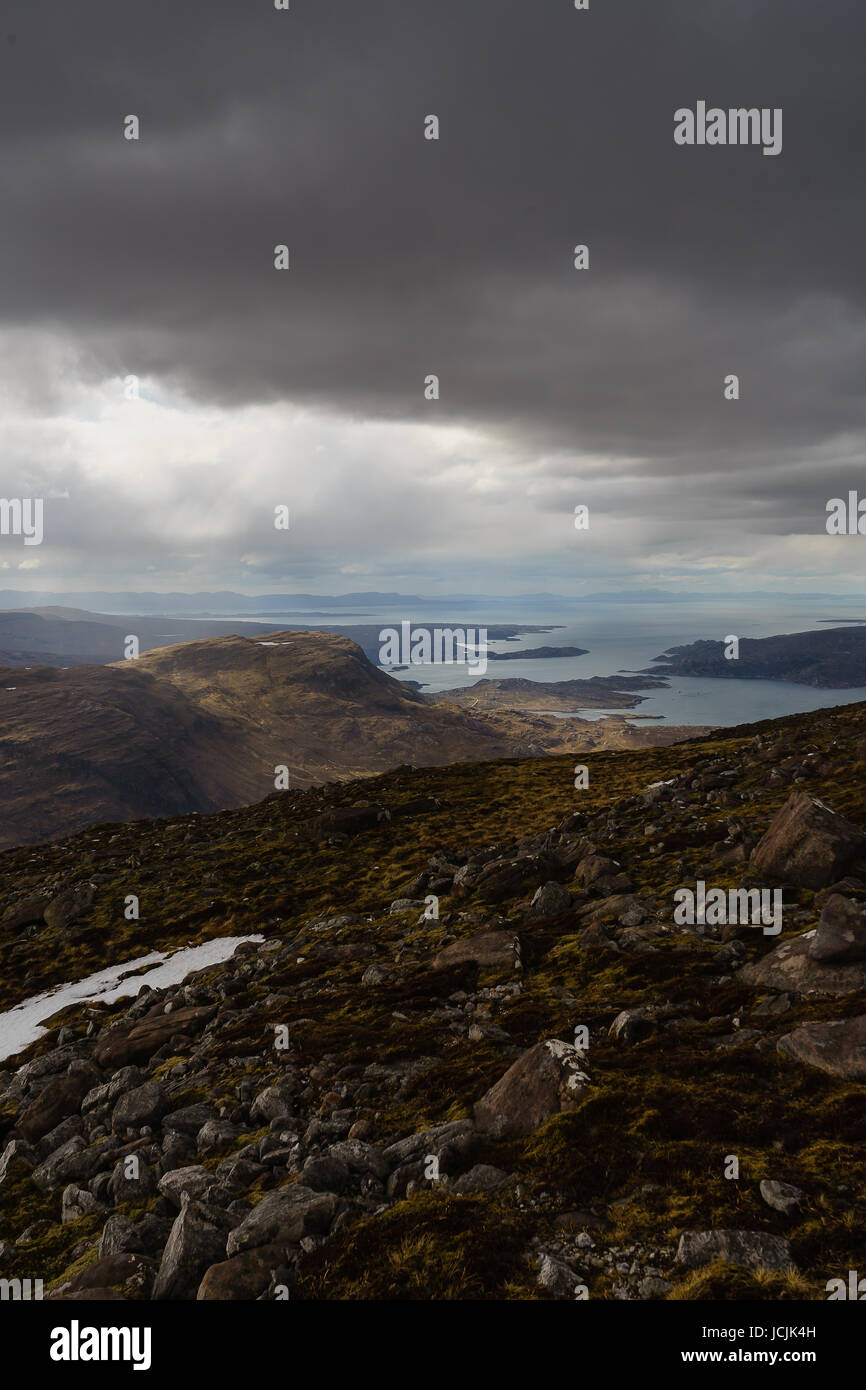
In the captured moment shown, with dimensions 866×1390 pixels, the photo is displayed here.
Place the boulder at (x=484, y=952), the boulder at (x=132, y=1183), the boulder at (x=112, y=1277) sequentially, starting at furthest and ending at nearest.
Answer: the boulder at (x=484, y=952) → the boulder at (x=132, y=1183) → the boulder at (x=112, y=1277)

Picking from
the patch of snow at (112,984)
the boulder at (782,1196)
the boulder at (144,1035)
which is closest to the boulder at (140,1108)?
the boulder at (144,1035)

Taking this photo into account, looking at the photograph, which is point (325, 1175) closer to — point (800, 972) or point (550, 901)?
point (800, 972)

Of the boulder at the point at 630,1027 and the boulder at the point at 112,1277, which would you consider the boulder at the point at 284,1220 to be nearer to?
the boulder at the point at 112,1277

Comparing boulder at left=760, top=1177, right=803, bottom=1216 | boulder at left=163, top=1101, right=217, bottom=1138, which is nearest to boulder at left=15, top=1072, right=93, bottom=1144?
boulder at left=163, top=1101, right=217, bottom=1138

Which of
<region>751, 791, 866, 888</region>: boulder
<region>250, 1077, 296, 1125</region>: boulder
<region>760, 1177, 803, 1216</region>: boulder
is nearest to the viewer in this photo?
<region>760, 1177, 803, 1216</region>: boulder

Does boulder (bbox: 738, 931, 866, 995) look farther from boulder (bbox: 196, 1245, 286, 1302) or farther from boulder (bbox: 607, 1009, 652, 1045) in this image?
boulder (bbox: 196, 1245, 286, 1302)
